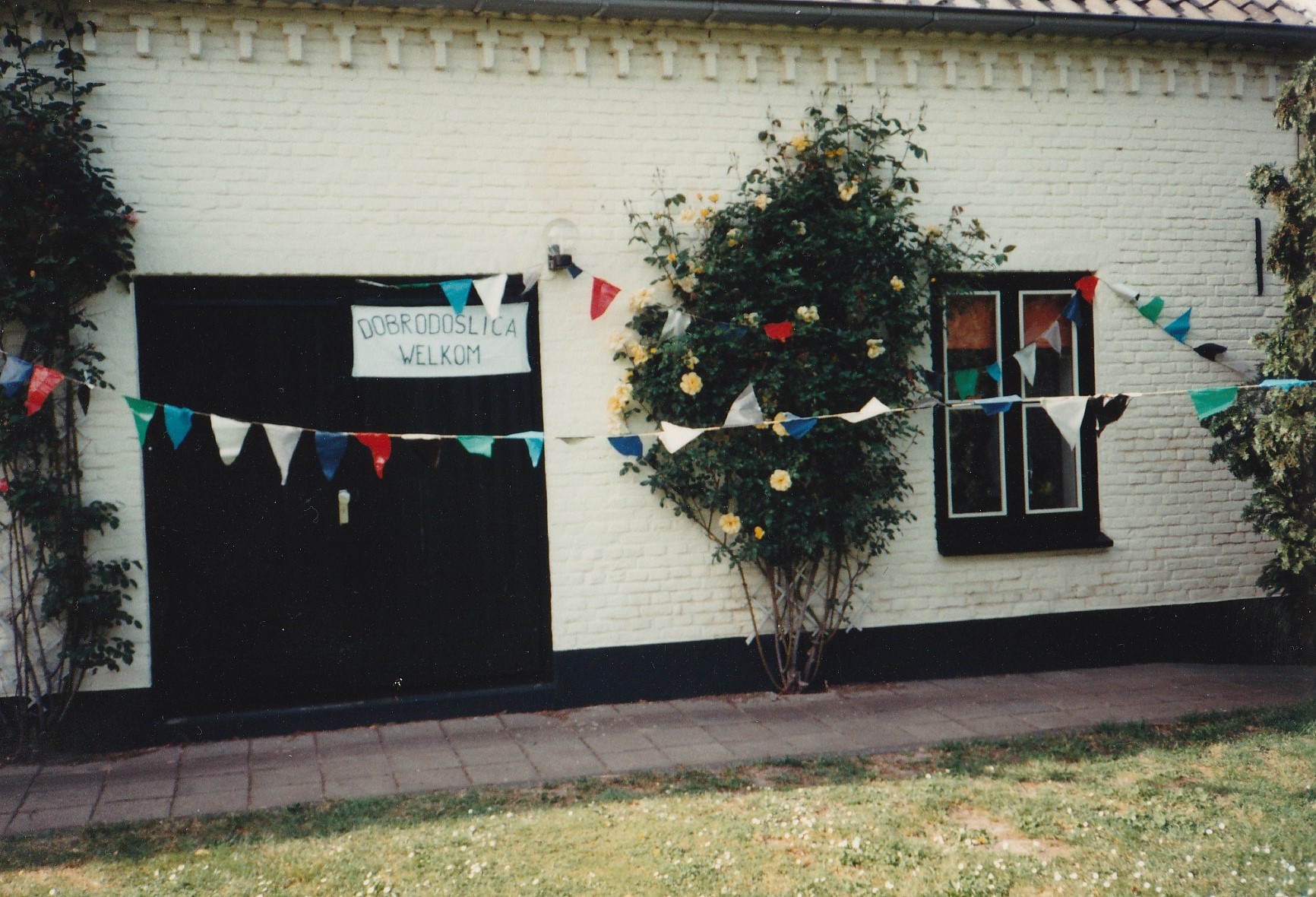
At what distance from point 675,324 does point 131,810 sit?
11.5 feet

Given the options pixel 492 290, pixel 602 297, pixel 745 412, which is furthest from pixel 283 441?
pixel 745 412

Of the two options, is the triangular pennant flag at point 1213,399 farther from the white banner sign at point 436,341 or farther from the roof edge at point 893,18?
the white banner sign at point 436,341

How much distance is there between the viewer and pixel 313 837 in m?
4.41

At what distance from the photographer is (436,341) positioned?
20.3 feet

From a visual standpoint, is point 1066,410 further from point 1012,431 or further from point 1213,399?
point 1012,431

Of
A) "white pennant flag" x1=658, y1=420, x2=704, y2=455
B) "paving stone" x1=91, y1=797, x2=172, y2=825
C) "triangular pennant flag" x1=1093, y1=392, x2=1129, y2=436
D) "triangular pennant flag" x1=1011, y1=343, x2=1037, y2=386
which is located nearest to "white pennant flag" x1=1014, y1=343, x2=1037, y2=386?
"triangular pennant flag" x1=1011, y1=343, x2=1037, y2=386

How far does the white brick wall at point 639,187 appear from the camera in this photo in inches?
226

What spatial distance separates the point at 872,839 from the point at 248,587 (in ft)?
11.5

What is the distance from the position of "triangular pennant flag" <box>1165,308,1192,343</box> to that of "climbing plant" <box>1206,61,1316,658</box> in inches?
25.0

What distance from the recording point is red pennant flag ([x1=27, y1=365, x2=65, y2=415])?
5.13 m

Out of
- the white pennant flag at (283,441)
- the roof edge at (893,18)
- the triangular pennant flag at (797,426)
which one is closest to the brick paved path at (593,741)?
the white pennant flag at (283,441)

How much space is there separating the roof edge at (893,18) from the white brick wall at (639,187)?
0.15 metres

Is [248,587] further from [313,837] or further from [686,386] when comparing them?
[686,386]

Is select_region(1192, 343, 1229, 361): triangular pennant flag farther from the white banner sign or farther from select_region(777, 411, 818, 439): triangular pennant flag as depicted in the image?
the white banner sign
